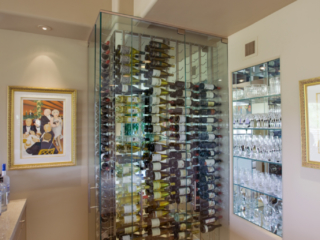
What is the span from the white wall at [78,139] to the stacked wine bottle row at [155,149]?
705 mm

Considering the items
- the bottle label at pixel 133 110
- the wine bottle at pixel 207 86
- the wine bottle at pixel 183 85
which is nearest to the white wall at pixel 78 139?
the bottle label at pixel 133 110

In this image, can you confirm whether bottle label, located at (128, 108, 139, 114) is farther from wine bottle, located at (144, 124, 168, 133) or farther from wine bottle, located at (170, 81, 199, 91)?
wine bottle, located at (170, 81, 199, 91)

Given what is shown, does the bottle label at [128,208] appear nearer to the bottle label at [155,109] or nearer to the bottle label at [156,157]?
the bottle label at [156,157]

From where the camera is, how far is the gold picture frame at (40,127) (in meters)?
2.19

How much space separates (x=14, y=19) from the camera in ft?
6.43

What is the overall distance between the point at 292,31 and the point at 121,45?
4.61 ft

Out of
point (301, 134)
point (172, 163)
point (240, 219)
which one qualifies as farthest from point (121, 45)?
point (240, 219)

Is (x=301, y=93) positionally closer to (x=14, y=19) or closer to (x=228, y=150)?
(x=228, y=150)

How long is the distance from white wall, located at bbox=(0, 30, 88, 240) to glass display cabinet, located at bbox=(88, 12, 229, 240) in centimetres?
16

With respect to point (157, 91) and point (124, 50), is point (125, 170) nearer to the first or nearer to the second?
point (157, 91)

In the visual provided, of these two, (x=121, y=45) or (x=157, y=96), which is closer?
A: (x=121, y=45)

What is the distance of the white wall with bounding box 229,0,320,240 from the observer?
158 cm

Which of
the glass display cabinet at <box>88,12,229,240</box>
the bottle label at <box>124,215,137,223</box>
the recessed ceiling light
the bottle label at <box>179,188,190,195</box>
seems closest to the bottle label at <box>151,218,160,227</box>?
the glass display cabinet at <box>88,12,229,240</box>

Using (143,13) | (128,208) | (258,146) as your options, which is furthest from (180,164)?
(143,13)
